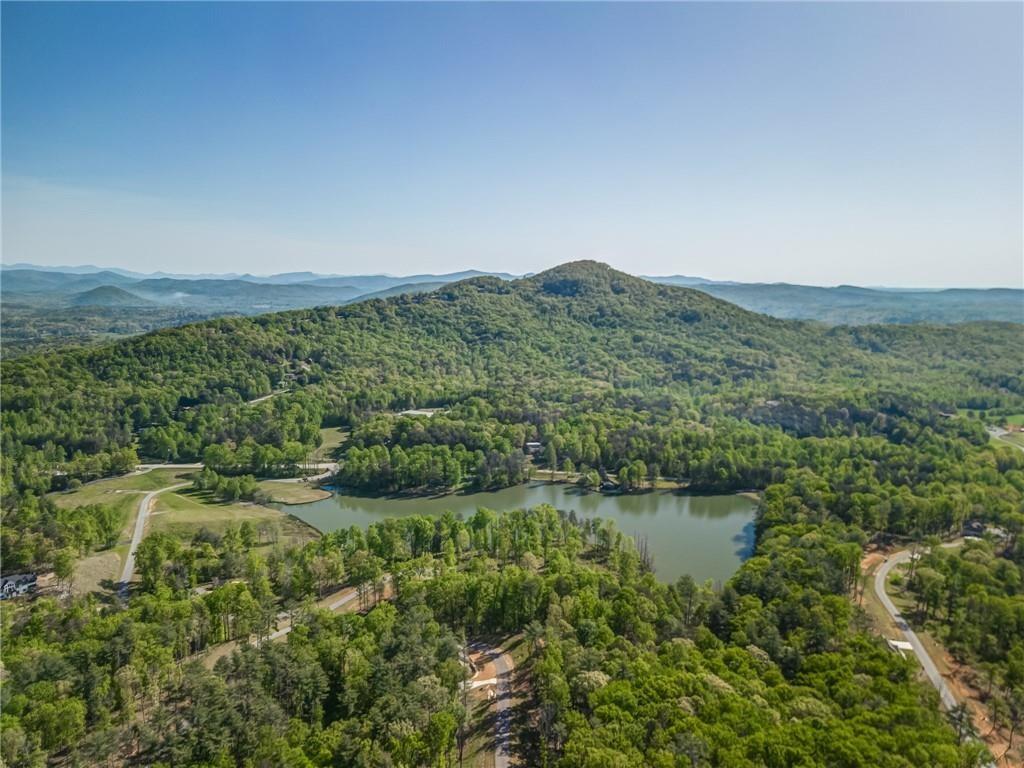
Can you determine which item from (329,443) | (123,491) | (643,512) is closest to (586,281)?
(329,443)

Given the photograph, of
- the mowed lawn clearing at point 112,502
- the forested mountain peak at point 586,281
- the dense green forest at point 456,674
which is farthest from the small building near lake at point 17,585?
the forested mountain peak at point 586,281

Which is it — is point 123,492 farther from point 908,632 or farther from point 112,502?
point 908,632

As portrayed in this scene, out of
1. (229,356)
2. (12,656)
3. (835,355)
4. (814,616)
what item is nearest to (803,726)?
(814,616)

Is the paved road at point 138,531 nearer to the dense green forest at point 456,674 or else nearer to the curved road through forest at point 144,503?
the curved road through forest at point 144,503

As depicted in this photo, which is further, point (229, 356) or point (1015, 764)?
point (229, 356)

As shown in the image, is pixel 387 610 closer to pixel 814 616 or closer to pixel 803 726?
pixel 803 726
